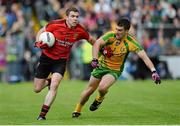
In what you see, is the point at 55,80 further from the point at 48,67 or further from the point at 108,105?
the point at 108,105

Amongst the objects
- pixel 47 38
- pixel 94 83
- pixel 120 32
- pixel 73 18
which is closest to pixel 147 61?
pixel 120 32

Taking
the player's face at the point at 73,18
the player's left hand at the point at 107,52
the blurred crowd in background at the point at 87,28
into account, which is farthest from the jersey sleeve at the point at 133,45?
the blurred crowd in background at the point at 87,28

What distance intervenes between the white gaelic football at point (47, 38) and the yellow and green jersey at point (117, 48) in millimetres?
1085

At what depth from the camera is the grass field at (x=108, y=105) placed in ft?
46.1

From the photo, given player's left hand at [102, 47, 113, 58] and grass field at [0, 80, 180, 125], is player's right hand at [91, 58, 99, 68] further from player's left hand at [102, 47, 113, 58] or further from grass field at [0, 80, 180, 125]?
grass field at [0, 80, 180, 125]

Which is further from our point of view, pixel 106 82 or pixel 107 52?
pixel 107 52

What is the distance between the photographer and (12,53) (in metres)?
28.5

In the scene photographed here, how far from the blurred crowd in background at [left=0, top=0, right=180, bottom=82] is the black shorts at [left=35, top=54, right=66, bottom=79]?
39.9ft

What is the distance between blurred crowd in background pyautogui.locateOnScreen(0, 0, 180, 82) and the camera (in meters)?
28.5

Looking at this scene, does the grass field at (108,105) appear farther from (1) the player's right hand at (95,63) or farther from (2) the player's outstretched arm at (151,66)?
(1) the player's right hand at (95,63)

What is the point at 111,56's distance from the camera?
15023 millimetres

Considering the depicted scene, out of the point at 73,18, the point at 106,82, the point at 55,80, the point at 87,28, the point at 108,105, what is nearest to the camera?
the point at 55,80

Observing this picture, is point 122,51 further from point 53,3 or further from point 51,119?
point 53,3

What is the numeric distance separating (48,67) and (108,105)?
3678mm
